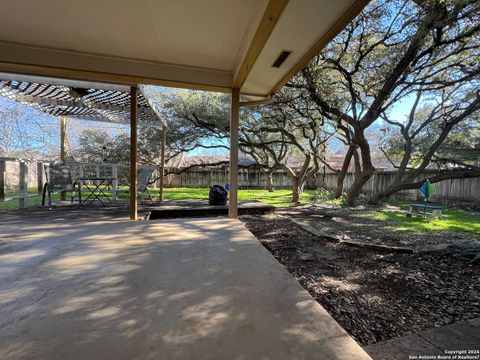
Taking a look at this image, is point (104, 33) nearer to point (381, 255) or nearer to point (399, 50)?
point (381, 255)

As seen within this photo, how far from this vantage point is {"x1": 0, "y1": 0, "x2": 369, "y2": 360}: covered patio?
3.26 ft

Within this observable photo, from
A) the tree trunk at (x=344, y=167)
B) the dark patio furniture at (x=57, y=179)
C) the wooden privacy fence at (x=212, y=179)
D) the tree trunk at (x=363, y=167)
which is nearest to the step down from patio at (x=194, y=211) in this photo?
the dark patio furniture at (x=57, y=179)

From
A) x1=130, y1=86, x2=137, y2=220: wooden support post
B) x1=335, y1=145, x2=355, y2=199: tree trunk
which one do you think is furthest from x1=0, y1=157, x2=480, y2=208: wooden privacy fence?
x1=335, y1=145, x2=355, y2=199: tree trunk

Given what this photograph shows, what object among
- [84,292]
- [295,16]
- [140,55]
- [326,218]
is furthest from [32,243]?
[326,218]

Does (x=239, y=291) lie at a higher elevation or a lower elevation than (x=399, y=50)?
lower

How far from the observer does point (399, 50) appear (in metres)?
4.92

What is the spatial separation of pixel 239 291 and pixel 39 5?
2.69 meters

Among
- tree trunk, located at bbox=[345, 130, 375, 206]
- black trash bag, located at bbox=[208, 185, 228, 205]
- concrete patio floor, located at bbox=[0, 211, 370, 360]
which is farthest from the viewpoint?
tree trunk, located at bbox=[345, 130, 375, 206]

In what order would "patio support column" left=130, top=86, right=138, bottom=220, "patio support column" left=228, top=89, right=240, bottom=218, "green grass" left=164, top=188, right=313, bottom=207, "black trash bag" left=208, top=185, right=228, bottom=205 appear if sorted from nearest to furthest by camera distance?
1. "patio support column" left=130, top=86, right=138, bottom=220
2. "patio support column" left=228, top=89, right=240, bottom=218
3. "black trash bag" left=208, top=185, right=228, bottom=205
4. "green grass" left=164, top=188, right=313, bottom=207

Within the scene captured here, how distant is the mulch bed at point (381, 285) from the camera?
1.53 meters

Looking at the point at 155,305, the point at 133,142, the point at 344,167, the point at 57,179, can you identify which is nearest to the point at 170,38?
the point at 133,142

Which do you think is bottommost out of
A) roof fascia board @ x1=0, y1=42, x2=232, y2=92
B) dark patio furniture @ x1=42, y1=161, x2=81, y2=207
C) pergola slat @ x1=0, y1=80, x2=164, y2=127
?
dark patio furniture @ x1=42, y1=161, x2=81, y2=207

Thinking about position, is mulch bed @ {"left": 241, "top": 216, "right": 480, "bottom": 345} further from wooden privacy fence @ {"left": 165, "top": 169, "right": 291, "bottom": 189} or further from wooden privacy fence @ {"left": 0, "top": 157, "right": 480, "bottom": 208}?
wooden privacy fence @ {"left": 165, "top": 169, "right": 291, "bottom": 189}

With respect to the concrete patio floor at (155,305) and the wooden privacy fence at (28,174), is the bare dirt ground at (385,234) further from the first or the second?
the wooden privacy fence at (28,174)
